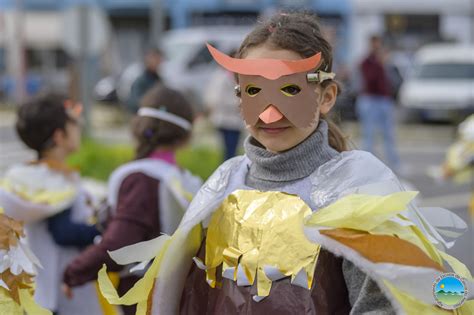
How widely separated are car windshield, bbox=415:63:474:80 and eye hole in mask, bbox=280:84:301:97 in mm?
17824

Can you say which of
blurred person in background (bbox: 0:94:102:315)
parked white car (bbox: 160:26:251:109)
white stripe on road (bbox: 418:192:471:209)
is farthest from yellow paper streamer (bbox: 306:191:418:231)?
parked white car (bbox: 160:26:251:109)

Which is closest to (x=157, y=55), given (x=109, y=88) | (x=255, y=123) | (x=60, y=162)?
(x=60, y=162)

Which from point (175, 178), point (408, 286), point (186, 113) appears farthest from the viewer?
point (186, 113)

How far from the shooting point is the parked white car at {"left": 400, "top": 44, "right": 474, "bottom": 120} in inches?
762

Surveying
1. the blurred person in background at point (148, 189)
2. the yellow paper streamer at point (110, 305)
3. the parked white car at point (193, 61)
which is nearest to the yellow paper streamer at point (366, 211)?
the yellow paper streamer at point (110, 305)

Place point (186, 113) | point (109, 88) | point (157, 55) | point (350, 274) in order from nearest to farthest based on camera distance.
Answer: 1. point (350, 274)
2. point (186, 113)
3. point (157, 55)
4. point (109, 88)

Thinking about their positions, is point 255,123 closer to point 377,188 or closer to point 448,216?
point 377,188

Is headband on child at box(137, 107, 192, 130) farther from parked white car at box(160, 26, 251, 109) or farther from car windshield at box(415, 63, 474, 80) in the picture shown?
car windshield at box(415, 63, 474, 80)

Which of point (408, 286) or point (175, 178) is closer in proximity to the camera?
point (408, 286)

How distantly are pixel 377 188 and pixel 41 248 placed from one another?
209cm

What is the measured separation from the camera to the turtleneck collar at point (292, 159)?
2.57m

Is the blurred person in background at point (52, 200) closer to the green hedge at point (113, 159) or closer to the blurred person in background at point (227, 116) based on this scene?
the green hedge at point (113, 159)

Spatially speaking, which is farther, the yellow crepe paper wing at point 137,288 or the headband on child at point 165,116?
the headband on child at point 165,116

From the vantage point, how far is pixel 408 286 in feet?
7.27
